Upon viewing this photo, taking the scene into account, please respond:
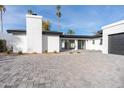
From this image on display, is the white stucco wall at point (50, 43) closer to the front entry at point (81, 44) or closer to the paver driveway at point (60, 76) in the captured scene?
the front entry at point (81, 44)

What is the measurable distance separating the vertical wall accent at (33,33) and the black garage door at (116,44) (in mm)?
9125

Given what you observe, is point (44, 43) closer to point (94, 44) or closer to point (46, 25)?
point (94, 44)

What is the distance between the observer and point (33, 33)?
1488 centimetres

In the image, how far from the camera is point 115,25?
13117mm

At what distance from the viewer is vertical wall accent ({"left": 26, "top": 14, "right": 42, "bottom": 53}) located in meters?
14.8

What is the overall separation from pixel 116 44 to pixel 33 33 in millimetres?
10326

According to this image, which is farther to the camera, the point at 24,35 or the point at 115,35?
the point at 24,35

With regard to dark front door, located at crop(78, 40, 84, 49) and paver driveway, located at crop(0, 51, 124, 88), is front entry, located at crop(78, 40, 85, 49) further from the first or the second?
paver driveway, located at crop(0, 51, 124, 88)

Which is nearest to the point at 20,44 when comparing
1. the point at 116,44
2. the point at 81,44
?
the point at 116,44

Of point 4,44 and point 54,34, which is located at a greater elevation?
point 54,34
